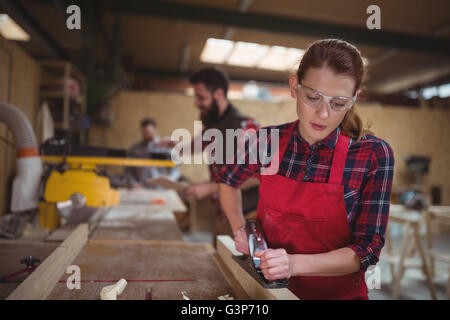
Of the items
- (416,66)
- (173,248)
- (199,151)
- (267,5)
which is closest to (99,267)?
(173,248)

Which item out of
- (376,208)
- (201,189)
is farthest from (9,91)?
(376,208)

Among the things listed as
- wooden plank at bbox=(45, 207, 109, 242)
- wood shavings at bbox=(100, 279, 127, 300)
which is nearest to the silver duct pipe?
wooden plank at bbox=(45, 207, 109, 242)

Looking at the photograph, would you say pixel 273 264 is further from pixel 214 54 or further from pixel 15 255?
pixel 214 54

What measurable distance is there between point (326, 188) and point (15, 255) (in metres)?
0.96

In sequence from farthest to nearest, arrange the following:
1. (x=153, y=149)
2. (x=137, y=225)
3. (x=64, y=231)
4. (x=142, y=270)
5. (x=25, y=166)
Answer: (x=153, y=149) → (x=137, y=225) → (x=64, y=231) → (x=25, y=166) → (x=142, y=270)

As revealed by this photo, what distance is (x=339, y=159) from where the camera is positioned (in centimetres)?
92

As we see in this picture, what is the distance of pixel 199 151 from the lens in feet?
8.28

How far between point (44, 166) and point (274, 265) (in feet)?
3.35

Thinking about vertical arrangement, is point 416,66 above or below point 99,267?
Result: above

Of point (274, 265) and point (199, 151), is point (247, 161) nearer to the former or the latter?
point (274, 265)

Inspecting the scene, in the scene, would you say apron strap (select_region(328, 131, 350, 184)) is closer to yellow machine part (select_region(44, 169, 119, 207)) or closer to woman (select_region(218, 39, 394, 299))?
woman (select_region(218, 39, 394, 299))

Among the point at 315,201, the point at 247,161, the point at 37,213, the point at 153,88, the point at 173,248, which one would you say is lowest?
the point at 173,248
